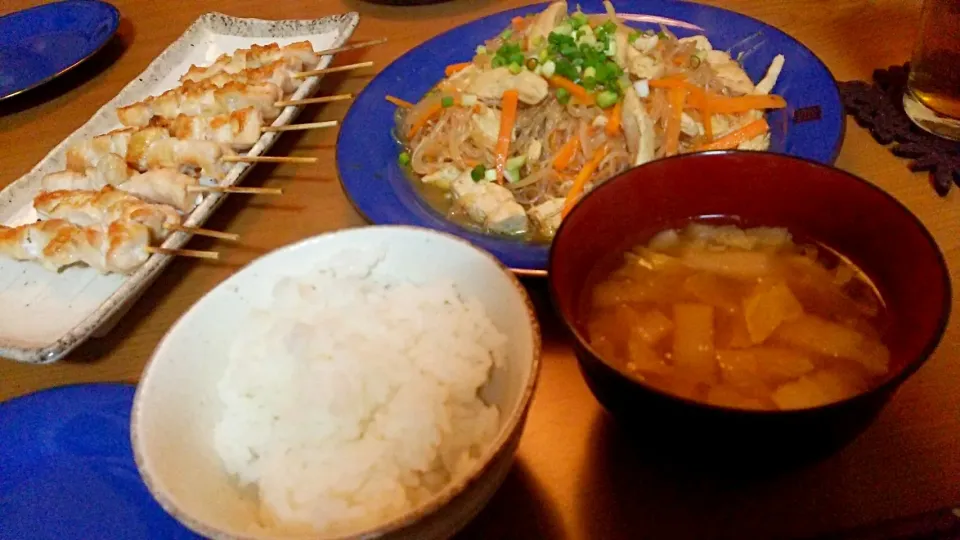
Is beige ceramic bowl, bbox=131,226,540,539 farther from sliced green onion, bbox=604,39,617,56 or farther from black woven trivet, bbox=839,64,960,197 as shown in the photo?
black woven trivet, bbox=839,64,960,197

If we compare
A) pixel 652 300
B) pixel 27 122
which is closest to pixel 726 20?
pixel 652 300

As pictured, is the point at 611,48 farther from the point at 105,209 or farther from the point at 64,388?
the point at 64,388

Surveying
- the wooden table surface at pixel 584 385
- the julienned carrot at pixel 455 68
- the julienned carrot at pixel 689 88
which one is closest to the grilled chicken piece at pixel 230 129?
the wooden table surface at pixel 584 385

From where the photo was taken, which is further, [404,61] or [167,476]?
[404,61]

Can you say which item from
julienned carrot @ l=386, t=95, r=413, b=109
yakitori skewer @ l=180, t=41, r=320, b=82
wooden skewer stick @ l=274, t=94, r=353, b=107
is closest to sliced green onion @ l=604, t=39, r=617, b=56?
julienned carrot @ l=386, t=95, r=413, b=109

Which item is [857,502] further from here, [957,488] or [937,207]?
[937,207]

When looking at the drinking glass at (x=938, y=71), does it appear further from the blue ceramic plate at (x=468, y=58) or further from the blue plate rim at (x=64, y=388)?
the blue plate rim at (x=64, y=388)
